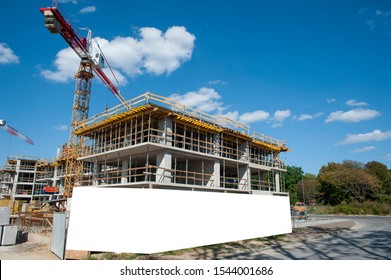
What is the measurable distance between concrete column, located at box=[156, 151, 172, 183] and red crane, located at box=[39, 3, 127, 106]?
99.9 feet

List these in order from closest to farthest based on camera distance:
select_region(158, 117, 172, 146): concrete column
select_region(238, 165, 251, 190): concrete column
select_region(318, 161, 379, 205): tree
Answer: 1. select_region(158, 117, 172, 146): concrete column
2. select_region(238, 165, 251, 190): concrete column
3. select_region(318, 161, 379, 205): tree

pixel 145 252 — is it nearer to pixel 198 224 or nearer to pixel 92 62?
pixel 198 224

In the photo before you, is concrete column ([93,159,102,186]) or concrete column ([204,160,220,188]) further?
concrete column ([93,159,102,186])

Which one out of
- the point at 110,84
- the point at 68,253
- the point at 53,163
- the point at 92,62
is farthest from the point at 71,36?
the point at 68,253

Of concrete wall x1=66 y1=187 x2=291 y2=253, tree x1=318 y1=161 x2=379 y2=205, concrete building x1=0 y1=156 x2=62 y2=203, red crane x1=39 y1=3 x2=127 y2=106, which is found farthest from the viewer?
concrete building x1=0 y1=156 x2=62 y2=203

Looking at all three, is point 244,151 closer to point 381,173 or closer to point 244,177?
point 244,177

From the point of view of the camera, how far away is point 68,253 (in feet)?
36.3

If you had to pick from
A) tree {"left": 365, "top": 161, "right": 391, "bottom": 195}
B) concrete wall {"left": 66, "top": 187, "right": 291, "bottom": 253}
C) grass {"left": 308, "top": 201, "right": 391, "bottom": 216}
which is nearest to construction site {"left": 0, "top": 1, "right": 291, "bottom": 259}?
concrete wall {"left": 66, "top": 187, "right": 291, "bottom": 253}

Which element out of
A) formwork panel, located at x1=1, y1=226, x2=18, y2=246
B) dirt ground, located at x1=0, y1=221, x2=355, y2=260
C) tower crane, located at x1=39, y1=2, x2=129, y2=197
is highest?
tower crane, located at x1=39, y1=2, x2=129, y2=197

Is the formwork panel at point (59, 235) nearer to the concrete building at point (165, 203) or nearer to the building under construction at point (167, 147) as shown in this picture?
the concrete building at point (165, 203)

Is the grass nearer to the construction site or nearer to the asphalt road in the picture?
the construction site

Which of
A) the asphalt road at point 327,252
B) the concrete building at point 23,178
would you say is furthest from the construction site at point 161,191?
the concrete building at point 23,178

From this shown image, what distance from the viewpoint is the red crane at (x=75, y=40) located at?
38.2m

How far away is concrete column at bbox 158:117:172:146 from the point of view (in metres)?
20.4
